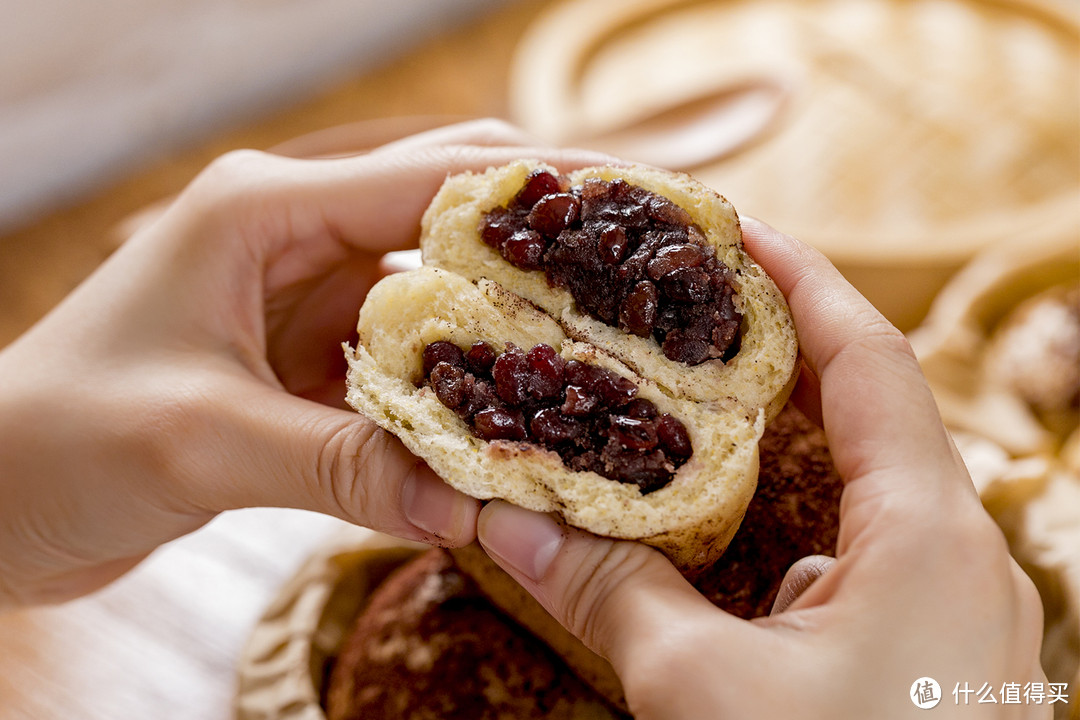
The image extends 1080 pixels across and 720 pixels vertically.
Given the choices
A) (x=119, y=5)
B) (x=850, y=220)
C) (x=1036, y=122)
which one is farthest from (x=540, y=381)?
(x=119, y=5)

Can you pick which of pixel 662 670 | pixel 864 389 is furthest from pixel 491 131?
pixel 662 670

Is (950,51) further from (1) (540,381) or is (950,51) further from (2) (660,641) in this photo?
(2) (660,641)

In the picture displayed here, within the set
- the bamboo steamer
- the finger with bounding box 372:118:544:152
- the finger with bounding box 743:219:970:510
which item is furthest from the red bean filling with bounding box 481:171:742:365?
the bamboo steamer

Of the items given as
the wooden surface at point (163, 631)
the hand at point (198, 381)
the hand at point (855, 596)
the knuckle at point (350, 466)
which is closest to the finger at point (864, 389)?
the hand at point (855, 596)

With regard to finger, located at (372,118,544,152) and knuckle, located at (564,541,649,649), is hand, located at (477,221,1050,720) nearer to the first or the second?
knuckle, located at (564,541,649,649)

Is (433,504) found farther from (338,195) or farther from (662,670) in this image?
(338,195)
